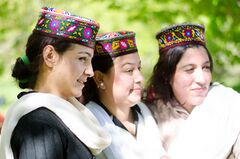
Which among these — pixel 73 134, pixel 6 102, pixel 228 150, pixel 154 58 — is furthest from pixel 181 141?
pixel 6 102

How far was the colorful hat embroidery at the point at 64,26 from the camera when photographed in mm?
2295

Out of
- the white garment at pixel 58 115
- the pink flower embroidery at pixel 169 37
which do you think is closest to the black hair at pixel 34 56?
the white garment at pixel 58 115

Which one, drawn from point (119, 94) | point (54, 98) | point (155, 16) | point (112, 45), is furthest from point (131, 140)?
point (155, 16)

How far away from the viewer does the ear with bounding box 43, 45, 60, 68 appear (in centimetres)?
225

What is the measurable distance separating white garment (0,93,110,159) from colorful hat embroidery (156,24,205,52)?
107cm

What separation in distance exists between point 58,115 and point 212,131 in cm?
120

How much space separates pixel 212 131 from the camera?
2.99 m

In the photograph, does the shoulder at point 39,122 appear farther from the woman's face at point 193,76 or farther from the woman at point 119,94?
the woman's face at point 193,76

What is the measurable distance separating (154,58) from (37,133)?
305 cm

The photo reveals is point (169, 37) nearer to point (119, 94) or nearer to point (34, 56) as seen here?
point (119, 94)

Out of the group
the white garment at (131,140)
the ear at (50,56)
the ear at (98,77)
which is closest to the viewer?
the ear at (50,56)

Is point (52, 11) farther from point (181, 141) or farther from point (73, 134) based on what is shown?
point (181, 141)

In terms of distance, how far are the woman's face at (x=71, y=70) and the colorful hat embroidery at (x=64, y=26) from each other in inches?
1.9

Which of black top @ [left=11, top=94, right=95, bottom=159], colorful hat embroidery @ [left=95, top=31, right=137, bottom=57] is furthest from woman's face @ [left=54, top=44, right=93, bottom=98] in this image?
colorful hat embroidery @ [left=95, top=31, right=137, bottom=57]
